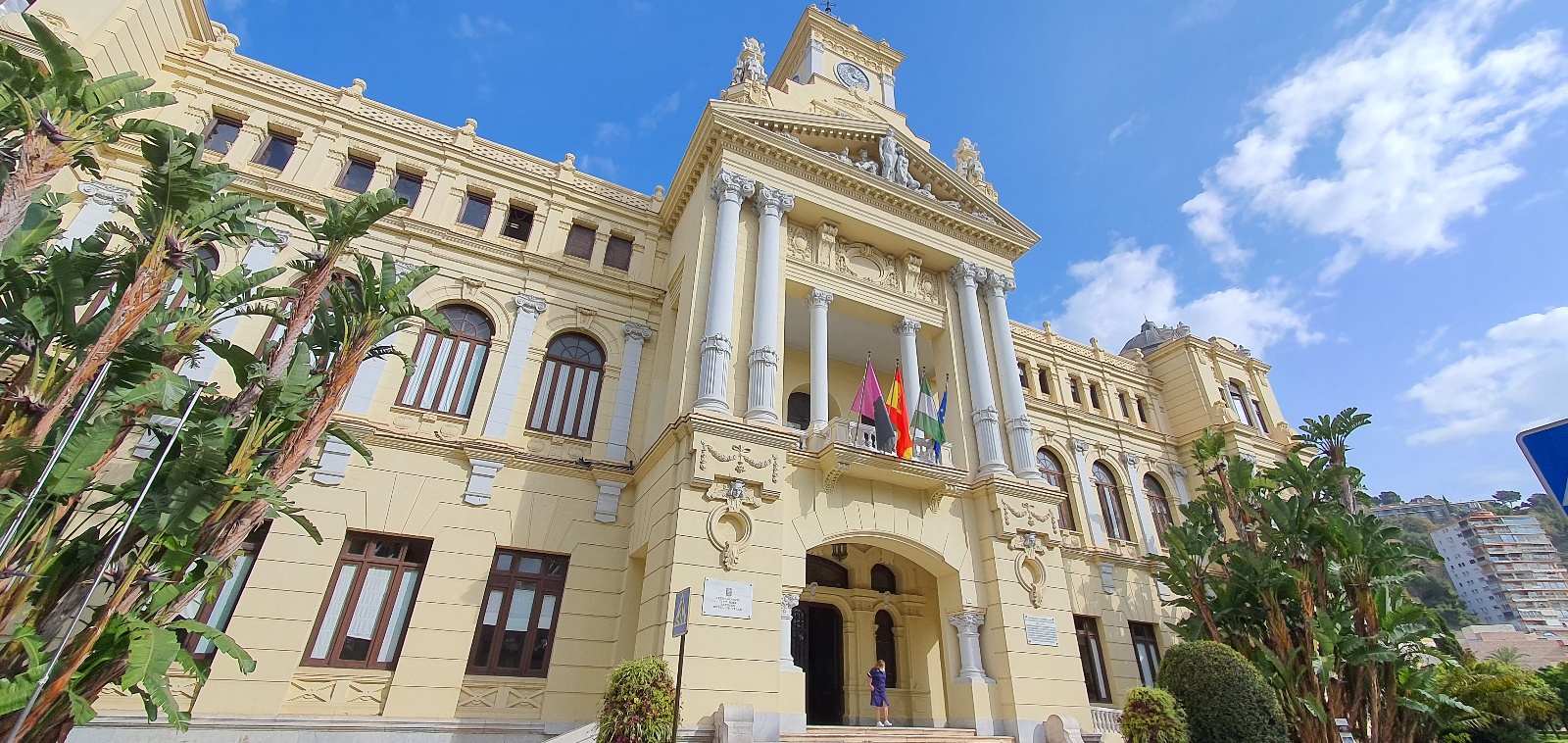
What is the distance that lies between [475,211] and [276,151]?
4667 millimetres

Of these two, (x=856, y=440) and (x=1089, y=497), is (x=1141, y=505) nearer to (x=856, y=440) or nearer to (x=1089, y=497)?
(x=1089, y=497)

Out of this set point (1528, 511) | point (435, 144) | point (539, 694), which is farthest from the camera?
point (1528, 511)

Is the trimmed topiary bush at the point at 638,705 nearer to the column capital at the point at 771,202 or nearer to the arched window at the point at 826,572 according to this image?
the arched window at the point at 826,572

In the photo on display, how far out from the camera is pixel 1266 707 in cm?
1102

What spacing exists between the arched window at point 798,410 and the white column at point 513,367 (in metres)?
7.37

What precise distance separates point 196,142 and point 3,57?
253cm

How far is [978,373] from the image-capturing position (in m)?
17.2

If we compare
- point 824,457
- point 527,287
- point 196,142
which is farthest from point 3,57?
point 824,457

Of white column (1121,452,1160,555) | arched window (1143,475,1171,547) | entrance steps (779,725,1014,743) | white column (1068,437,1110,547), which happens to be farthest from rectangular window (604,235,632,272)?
arched window (1143,475,1171,547)

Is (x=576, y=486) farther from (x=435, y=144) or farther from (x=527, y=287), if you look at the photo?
(x=435, y=144)

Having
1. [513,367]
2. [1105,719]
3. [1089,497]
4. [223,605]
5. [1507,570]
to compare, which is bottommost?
[1105,719]

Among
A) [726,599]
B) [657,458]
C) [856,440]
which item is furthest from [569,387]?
[726,599]

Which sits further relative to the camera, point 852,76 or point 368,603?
point 852,76

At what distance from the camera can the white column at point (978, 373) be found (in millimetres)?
16031
